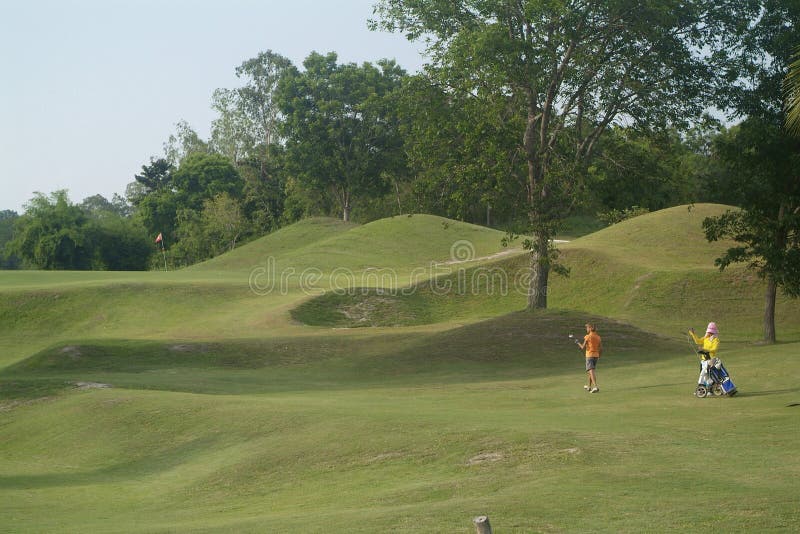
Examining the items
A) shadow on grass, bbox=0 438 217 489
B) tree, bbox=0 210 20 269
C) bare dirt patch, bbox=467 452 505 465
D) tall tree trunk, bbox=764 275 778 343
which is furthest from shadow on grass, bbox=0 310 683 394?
tree, bbox=0 210 20 269

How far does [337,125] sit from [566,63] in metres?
51.8

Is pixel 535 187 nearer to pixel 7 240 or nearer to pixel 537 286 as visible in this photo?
pixel 537 286

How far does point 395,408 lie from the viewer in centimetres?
2111

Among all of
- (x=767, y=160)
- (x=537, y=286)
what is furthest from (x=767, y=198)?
(x=537, y=286)

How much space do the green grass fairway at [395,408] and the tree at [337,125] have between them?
33902mm

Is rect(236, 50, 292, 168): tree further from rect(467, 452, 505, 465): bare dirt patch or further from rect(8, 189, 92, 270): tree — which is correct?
rect(467, 452, 505, 465): bare dirt patch

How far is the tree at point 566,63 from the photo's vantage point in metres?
35.6

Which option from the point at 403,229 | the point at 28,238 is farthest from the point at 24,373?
the point at 28,238

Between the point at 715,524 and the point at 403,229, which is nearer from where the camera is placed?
the point at 715,524

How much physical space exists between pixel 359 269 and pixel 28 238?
42259 millimetres

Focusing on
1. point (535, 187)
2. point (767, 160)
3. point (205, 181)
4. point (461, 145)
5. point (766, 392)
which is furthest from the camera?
point (205, 181)

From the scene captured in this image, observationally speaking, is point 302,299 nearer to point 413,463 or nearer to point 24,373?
point 24,373

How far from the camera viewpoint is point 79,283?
170ft

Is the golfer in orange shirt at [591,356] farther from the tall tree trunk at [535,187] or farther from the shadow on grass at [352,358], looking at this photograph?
the tall tree trunk at [535,187]
